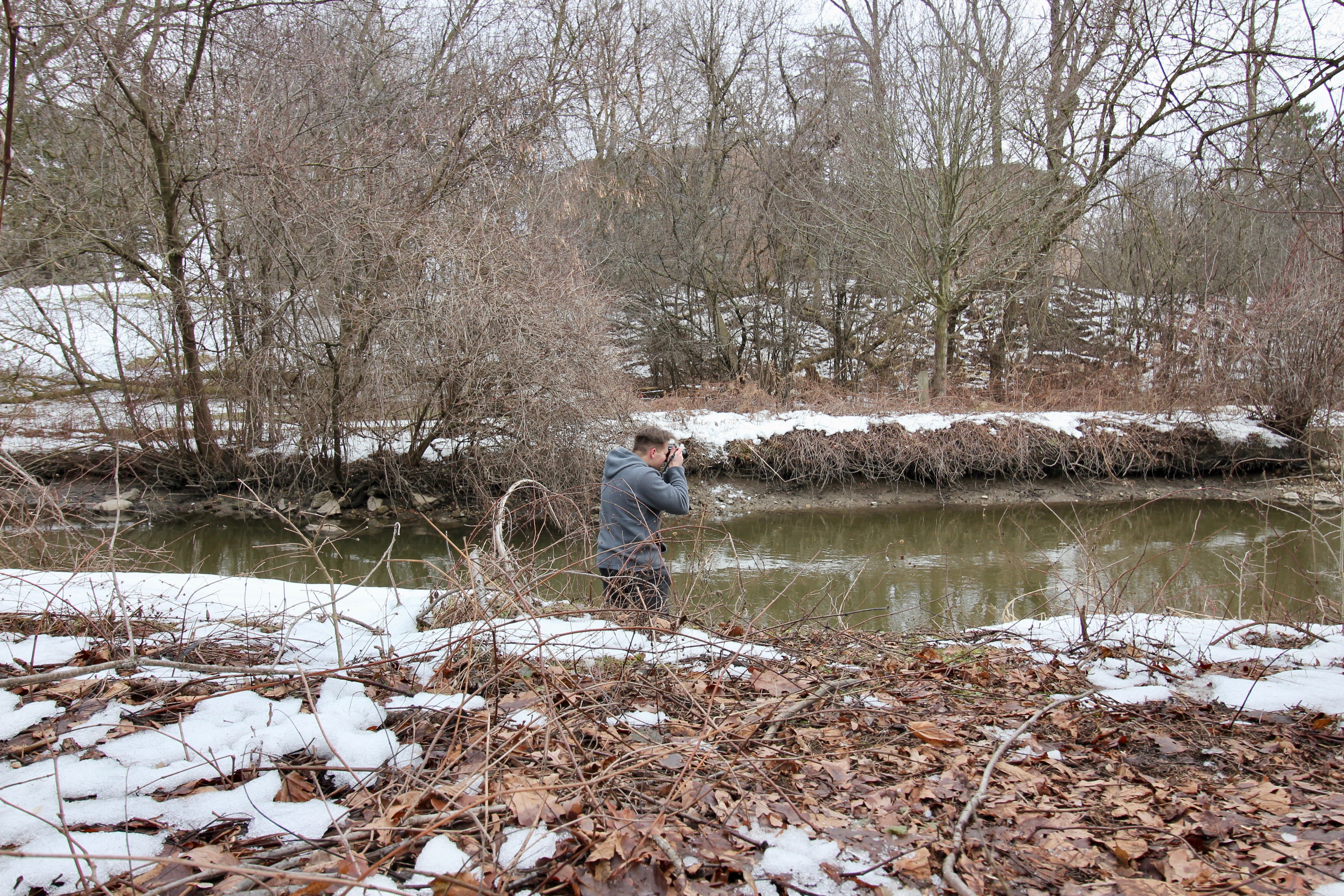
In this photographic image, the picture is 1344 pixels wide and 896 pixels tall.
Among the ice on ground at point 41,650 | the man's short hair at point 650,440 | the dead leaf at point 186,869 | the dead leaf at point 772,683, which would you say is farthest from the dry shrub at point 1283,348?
the ice on ground at point 41,650

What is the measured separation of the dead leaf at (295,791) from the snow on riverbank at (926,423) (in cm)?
1182

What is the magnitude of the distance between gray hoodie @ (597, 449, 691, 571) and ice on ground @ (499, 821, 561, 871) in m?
2.92

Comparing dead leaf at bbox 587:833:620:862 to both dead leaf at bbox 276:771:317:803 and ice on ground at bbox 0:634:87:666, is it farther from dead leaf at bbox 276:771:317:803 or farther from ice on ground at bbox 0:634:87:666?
ice on ground at bbox 0:634:87:666

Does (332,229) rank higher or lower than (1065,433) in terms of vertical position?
higher

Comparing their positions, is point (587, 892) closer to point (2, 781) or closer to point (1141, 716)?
point (2, 781)

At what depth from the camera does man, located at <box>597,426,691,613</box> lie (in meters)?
4.64

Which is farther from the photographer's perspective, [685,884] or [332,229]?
[332,229]

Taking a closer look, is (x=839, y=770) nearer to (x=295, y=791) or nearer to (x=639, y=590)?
(x=639, y=590)

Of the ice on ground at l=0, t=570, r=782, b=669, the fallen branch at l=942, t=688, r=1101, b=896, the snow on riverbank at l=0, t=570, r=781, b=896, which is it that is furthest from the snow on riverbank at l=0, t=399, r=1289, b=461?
the fallen branch at l=942, t=688, r=1101, b=896

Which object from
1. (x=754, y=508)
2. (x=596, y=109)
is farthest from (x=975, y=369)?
(x=596, y=109)

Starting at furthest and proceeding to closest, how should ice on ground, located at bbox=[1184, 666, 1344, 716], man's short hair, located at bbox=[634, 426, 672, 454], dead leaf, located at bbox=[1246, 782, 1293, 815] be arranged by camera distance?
man's short hair, located at bbox=[634, 426, 672, 454]
ice on ground, located at bbox=[1184, 666, 1344, 716]
dead leaf, located at bbox=[1246, 782, 1293, 815]

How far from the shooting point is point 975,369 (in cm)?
2138

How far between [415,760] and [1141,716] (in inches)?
103

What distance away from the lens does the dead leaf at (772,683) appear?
110 inches
